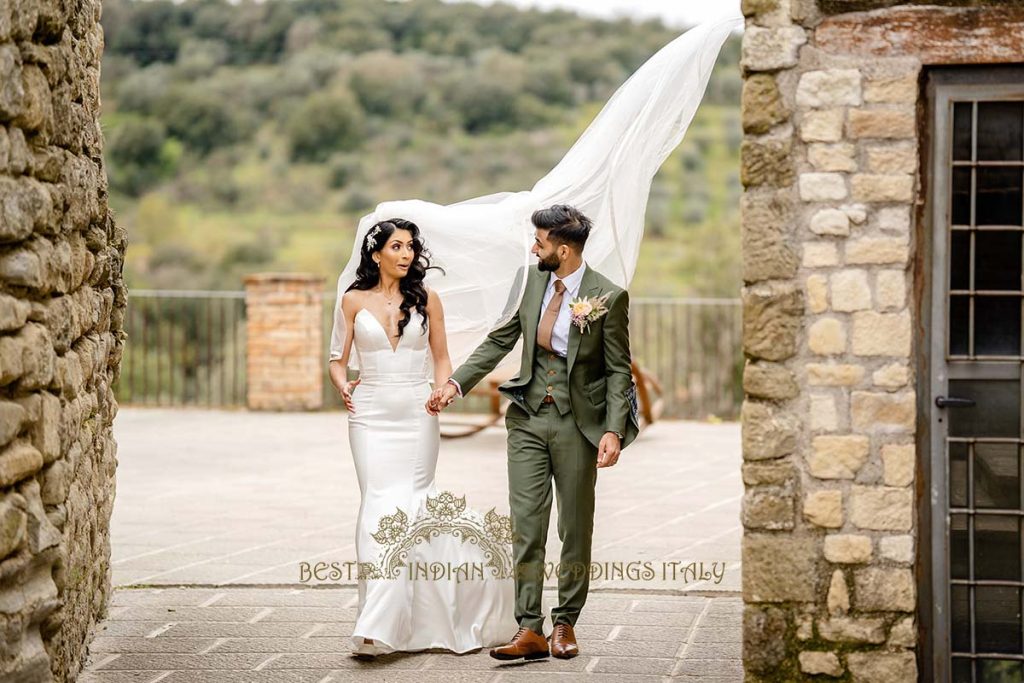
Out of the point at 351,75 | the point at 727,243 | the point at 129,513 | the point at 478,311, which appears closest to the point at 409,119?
the point at 351,75

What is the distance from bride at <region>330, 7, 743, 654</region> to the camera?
19.3 feet

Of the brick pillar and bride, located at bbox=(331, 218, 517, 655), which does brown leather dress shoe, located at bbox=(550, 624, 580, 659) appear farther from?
the brick pillar

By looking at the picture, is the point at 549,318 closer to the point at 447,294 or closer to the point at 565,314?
the point at 565,314

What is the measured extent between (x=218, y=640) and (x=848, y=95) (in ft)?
11.6

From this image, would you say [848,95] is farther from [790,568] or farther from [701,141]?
[701,141]

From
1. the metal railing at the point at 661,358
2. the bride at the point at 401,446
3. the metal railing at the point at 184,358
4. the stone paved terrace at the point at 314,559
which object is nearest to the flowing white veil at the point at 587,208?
the bride at the point at 401,446

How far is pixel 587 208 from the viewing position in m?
6.20

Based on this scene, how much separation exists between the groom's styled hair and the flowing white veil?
0.35 m

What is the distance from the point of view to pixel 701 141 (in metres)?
43.0

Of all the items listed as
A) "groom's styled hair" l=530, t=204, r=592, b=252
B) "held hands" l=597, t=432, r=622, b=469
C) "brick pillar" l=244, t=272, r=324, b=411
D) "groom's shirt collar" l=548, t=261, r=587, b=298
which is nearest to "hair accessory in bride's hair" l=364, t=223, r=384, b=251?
"groom's styled hair" l=530, t=204, r=592, b=252

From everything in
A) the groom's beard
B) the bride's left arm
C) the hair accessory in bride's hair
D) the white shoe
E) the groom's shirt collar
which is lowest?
the white shoe

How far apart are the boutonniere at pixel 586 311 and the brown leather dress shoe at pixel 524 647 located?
130cm

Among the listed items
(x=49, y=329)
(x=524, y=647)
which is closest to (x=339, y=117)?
(x=524, y=647)

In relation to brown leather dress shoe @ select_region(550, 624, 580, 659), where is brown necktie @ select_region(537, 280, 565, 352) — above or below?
above
